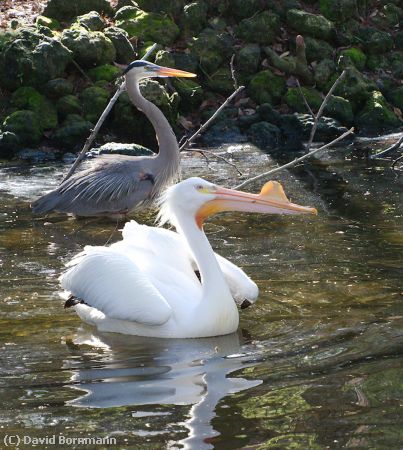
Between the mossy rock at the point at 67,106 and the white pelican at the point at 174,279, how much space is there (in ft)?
25.1

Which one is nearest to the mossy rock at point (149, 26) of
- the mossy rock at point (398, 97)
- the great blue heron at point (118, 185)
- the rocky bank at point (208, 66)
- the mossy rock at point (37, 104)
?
the rocky bank at point (208, 66)

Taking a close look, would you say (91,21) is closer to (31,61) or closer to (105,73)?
(105,73)

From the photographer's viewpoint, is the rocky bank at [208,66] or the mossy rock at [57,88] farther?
the mossy rock at [57,88]

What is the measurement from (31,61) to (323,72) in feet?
14.6

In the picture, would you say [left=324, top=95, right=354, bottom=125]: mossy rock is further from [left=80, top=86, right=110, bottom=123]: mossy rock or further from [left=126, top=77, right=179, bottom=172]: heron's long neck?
[left=126, top=77, right=179, bottom=172]: heron's long neck

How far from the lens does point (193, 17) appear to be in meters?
15.4

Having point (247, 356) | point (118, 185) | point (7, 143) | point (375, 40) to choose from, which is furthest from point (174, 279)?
point (375, 40)

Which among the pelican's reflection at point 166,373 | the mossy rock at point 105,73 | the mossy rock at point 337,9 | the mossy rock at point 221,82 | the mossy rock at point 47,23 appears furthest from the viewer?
the mossy rock at point 337,9

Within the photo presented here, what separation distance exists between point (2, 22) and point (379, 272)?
989 cm

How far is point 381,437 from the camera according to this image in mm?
3957

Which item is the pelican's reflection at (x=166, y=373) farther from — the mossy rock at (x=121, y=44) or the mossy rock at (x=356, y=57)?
the mossy rock at (x=356, y=57)

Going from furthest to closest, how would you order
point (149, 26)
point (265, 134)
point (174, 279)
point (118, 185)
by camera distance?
point (149, 26) → point (265, 134) → point (118, 185) → point (174, 279)

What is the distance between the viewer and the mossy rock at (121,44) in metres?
14.5

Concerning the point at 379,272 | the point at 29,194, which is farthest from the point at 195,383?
the point at 29,194
